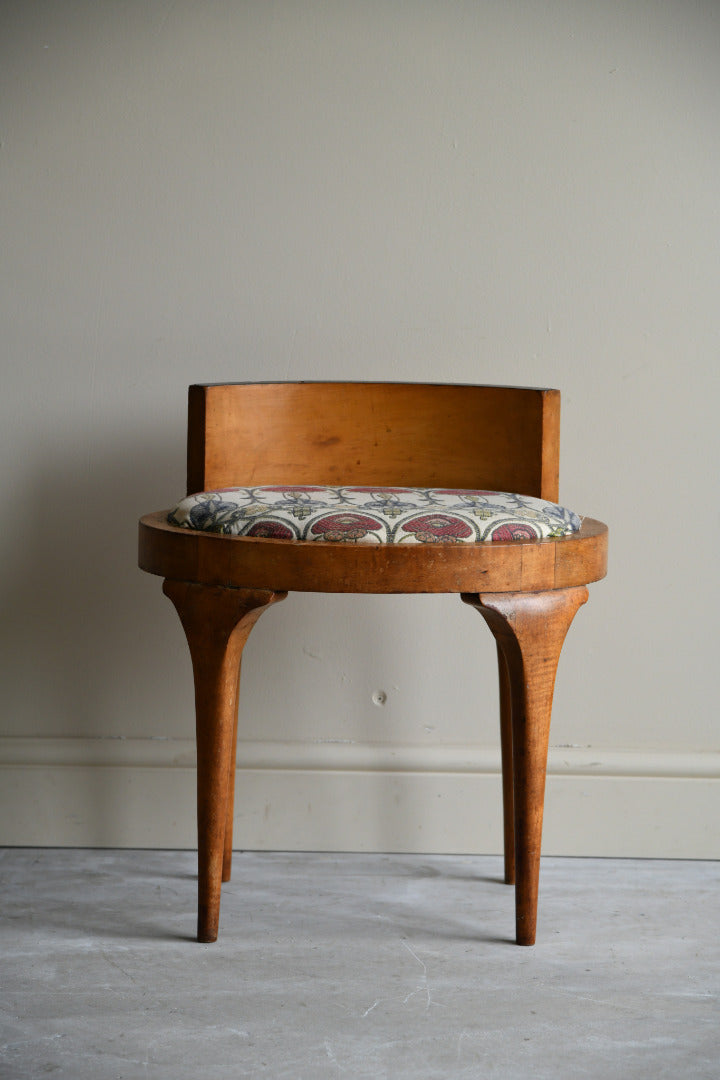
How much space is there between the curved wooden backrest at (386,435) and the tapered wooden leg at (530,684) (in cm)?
23

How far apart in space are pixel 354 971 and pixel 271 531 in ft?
1.52

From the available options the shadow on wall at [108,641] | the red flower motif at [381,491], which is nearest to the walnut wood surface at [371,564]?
the red flower motif at [381,491]

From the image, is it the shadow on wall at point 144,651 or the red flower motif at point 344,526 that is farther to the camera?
the shadow on wall at point 144,651

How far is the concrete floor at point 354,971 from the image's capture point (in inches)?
39.2

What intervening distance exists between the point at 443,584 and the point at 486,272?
620 millimetres

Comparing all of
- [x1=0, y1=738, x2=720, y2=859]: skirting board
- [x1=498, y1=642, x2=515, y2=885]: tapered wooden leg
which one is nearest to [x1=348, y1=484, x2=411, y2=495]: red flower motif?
[x1=498, y1=642, x2=515, y2=885]: tapered wooden leg

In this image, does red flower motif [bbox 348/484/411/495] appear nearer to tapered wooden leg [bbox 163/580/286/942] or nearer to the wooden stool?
the wooden stool

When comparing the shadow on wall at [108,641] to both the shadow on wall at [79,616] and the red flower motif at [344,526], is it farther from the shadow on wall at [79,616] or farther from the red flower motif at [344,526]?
the red flower motif at [344,526]

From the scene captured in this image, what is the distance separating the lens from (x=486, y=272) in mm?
1565

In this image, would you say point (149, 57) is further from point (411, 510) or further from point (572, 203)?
point (411, 510)

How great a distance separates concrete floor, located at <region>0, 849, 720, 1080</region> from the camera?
996 millimetres

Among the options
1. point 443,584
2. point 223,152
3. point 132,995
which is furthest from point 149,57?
point 132,995

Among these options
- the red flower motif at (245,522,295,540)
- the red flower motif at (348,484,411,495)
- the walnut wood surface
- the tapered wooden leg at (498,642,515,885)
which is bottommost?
the tapered wooden leg at (498,642,515,885)

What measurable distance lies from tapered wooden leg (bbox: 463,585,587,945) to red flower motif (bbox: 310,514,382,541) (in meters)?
0.13
